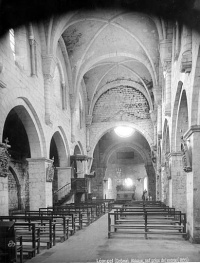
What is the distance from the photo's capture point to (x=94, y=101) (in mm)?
24047

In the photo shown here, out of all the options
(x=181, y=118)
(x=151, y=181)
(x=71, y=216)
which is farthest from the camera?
(x=151, y=181)

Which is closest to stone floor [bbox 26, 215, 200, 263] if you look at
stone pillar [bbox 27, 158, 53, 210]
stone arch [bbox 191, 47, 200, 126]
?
stone arch [bbox 191, 47, 200, 126]

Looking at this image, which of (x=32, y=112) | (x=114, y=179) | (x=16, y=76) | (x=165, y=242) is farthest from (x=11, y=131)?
(x=114, y=179)

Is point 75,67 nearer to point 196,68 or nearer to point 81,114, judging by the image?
point 81,114

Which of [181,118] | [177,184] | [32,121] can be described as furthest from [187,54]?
[32,121]

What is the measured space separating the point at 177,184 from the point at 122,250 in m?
5.67

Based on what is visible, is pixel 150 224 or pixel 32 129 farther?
pixel 32 129

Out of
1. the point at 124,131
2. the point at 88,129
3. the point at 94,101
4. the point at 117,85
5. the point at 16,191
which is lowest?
the point at 16,191

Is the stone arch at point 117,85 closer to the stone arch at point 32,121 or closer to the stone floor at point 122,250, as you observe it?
the stone arch at point 32,121

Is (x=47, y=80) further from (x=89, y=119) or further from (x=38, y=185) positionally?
Answer: (x=89, y=119)

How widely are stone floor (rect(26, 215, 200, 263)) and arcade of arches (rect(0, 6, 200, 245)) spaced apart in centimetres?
92

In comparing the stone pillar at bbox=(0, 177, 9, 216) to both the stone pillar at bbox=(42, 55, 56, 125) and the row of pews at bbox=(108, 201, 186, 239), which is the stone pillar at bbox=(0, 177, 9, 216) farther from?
the stone pillar at bbox=(42, 55, 56, 125)

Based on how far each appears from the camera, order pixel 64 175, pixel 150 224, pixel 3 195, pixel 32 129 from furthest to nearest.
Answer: pixel 64 175 < pixel 32 129 < pixel 150 224 < pixel 3 195

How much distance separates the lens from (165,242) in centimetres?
812
